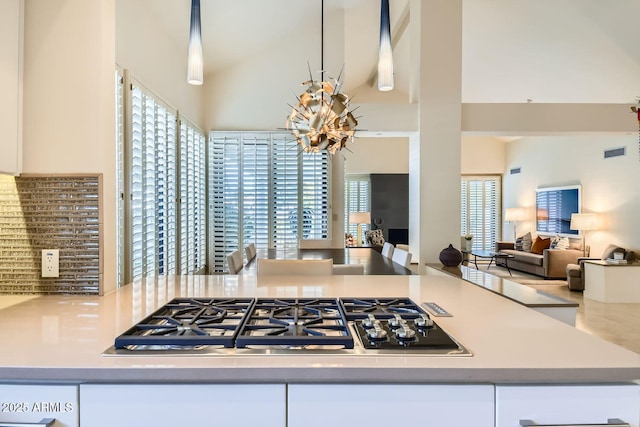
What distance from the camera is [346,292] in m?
1.67

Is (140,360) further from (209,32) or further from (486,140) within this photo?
(486,140)

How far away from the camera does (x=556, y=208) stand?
8188 millimetres

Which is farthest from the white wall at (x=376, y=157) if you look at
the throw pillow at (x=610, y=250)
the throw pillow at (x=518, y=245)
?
the throw pillow at (x=610, y=250)

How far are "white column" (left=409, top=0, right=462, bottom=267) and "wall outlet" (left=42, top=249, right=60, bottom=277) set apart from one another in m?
3.50

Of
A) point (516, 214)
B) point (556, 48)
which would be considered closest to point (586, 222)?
point (516, 214)

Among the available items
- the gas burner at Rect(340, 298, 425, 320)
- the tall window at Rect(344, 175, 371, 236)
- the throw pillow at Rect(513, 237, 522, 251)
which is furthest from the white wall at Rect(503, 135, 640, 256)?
the gas burner at Rect(340, 298, 425, 320)

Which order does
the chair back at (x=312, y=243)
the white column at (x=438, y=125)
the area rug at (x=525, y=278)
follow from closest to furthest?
the white column at (x=438, y=125)
the chair back at (x=312, y=243)
the area rug at (x=525, y=278)

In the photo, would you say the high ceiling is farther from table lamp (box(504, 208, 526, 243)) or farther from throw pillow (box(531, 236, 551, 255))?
table lamp (box(504, 208, 526, 243))

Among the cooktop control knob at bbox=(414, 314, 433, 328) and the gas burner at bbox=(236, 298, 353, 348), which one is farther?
the cooktop control knob at bbox=(414, 314, 433, 328)

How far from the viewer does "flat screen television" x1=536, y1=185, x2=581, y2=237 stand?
7.64 metres

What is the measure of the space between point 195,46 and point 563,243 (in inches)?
308

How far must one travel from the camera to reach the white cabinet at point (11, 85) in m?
1.41

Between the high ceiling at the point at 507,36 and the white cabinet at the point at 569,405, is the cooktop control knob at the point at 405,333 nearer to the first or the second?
the white cabinet at the point at 569,405

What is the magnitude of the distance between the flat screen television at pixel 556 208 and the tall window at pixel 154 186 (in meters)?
7.08
